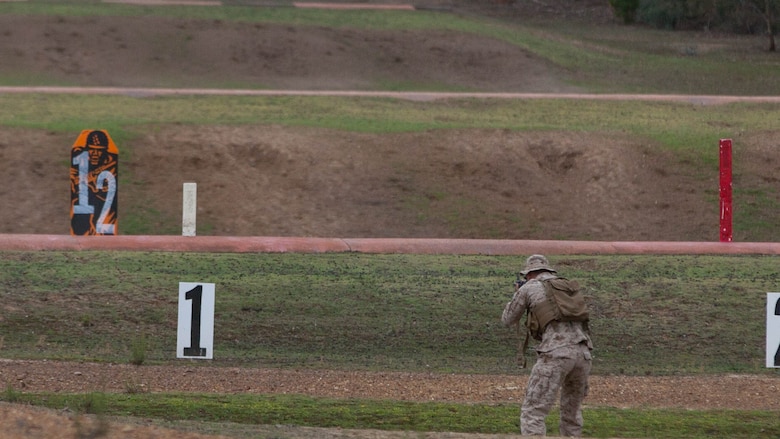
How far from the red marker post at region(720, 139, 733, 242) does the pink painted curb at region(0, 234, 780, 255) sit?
18.7 inches

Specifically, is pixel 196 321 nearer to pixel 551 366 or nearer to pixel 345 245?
pixel 551 366

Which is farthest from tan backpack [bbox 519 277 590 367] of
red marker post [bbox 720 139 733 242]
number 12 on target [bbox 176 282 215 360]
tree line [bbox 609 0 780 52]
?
tree line [bbox 609 0 780 52]

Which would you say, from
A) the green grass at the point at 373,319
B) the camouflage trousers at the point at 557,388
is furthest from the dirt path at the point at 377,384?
the camouflage trousers at the point at 557,388

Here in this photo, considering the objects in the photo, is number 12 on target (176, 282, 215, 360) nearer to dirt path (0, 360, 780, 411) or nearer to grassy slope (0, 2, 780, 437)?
dirt path (0, 360, 780, 411)

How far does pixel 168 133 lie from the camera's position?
26625 millimetres

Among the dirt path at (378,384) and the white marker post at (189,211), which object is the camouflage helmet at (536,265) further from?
the white marker post at (189,211)

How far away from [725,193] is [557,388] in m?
12.2

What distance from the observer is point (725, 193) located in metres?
21.0

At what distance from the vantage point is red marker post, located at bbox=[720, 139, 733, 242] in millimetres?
20906

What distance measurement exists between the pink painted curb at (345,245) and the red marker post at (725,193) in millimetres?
475

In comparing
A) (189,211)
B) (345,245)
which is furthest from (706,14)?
(189,211)

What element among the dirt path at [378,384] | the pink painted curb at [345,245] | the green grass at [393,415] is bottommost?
the dirt path at [378,384]

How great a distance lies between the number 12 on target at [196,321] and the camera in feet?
43.1

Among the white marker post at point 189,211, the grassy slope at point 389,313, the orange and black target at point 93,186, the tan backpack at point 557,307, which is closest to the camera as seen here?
the tan backpack at point 557,307
